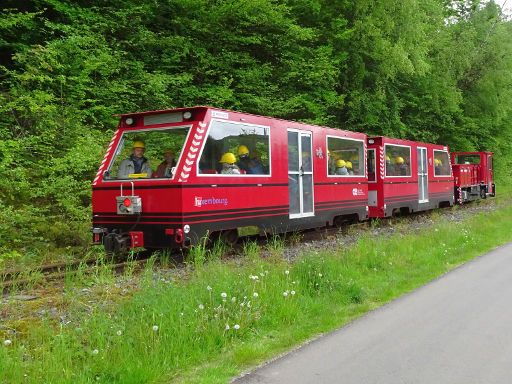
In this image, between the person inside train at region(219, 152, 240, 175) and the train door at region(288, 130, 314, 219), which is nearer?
the person inside train at region(219, 152, 240, 175)

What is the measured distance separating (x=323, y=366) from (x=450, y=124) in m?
27.1

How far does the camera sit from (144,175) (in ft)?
29.8

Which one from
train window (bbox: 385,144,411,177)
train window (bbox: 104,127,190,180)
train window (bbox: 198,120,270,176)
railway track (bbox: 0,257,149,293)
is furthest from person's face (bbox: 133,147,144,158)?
train window (bbox: 385,144,411,177)

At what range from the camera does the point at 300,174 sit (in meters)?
11.5

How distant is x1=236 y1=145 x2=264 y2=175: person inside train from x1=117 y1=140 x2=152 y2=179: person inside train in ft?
5.48

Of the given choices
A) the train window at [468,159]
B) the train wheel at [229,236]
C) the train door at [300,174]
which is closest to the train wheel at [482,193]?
the train window at [468,159]

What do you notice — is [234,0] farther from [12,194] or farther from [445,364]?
[445,364]

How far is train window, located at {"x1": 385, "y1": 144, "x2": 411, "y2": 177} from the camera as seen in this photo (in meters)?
16.1

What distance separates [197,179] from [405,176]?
10211 mm

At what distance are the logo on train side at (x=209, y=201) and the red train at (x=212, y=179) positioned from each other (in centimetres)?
2

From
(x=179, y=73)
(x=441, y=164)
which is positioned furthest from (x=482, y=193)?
(x=179, y=73)

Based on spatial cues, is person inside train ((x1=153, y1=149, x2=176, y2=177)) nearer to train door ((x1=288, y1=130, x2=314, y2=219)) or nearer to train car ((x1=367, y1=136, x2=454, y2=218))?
train door ((x1=288, y1=130, x2=314, y2=219))

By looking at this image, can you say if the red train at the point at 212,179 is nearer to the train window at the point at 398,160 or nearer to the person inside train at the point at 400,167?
the train window at the point at 398,160

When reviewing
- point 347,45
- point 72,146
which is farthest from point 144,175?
point 347,45
